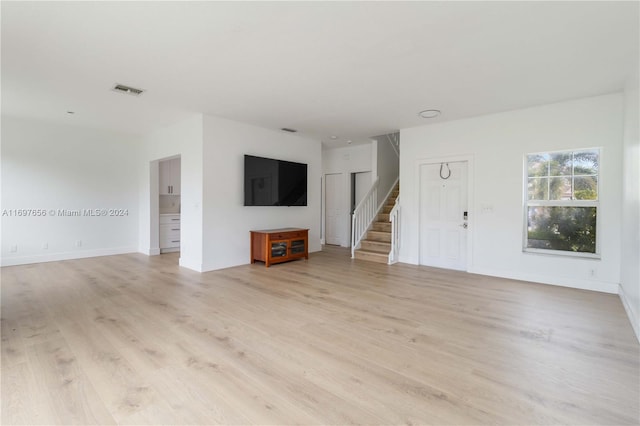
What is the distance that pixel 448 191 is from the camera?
5.56m

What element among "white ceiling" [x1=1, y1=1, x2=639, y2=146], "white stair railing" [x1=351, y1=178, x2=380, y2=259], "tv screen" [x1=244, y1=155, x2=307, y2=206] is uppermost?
"white ceiling" [x1=1, y1=1, x2=639, y2=146]

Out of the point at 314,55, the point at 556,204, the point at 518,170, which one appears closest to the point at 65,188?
the point at 314,55

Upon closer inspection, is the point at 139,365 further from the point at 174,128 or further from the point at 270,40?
the point at 174,128

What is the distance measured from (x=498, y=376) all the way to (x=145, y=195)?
7097 millimetres

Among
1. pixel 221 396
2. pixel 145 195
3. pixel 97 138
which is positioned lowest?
pixel 221 396

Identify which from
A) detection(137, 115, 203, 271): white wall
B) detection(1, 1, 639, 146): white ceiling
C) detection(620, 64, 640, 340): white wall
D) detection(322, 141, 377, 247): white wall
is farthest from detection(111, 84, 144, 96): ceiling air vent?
detection(620, 64, 640, 340): white wall

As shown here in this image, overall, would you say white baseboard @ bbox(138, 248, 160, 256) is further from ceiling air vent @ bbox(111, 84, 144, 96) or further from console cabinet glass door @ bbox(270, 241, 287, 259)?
ceiling air vent @ bbox(111, 84, 144, 96)

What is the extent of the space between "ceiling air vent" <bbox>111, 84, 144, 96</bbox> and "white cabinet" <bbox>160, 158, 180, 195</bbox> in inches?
129

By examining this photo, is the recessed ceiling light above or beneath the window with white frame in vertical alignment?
above

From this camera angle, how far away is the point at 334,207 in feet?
27.9

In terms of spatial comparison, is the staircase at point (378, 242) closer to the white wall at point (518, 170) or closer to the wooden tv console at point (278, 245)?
the white wall at point (518, 170)

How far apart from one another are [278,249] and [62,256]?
4.23 metres

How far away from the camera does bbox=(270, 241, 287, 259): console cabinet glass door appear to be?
5.67m

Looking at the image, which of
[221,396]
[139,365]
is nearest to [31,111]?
[139,365]
